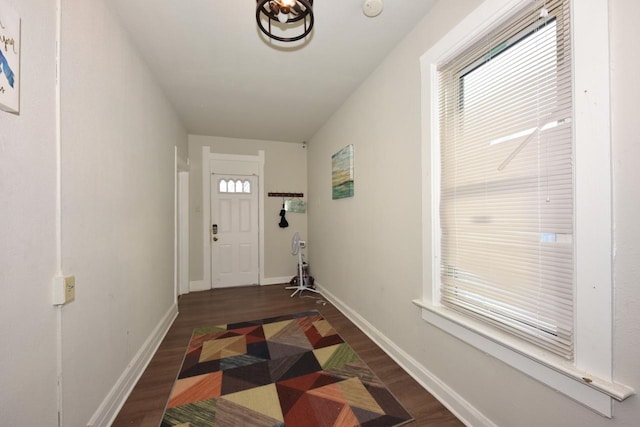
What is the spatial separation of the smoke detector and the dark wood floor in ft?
8.71

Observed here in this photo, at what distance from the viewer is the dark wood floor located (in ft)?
5.12

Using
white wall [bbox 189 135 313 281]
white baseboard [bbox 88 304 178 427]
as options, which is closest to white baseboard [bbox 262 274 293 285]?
white wall [bbox 189 135 313 281]

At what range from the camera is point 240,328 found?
2754 mm

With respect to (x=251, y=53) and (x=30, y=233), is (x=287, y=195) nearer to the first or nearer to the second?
(x=251, y=53)

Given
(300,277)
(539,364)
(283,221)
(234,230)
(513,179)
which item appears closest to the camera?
(539,364)

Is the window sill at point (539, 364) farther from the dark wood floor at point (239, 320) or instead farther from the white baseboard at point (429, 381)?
the dark wood floor at point (239, 320)

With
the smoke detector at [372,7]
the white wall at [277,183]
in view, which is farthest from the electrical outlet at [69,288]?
the white wall at [277,183]

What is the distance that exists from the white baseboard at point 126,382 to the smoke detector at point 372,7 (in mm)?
2998

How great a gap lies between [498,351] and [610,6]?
1.55m

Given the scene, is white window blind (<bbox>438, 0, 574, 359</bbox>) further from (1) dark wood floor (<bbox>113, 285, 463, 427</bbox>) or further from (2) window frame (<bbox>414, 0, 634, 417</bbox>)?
(1) dark wood floor (<bbox>113, 285, 463, 427</bbox>)

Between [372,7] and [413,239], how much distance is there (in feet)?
5.42

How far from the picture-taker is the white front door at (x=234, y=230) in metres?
4.34

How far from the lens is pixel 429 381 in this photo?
5.68 ft

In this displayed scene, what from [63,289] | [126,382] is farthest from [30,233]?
[126,382]
